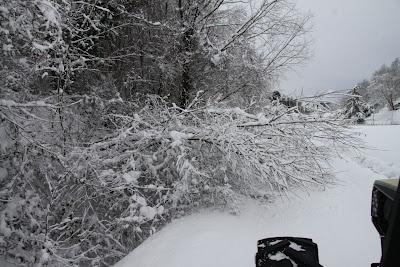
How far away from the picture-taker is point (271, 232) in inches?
203

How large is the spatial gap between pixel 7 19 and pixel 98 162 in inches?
101

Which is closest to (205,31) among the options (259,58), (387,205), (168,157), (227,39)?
(227,39)

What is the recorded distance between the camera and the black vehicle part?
2.33m

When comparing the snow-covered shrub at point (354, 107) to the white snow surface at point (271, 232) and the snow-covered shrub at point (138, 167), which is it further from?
the white snow surface at point (271, 232)

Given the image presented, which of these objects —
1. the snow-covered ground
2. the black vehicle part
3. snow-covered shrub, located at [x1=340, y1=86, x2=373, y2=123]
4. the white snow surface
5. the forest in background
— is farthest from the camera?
the snow-covered ground

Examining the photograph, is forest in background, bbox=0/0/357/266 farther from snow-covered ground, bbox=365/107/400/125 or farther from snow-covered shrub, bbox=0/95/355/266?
snow-covered ground, bbox=365/107/400/125

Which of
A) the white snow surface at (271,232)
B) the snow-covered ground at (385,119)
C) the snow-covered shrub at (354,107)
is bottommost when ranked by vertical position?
the white snow surface at (271,232)

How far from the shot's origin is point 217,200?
6691 millimetres

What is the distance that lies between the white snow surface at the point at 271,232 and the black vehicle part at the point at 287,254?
5.35 feet

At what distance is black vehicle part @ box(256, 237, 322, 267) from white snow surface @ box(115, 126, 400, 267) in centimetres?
163

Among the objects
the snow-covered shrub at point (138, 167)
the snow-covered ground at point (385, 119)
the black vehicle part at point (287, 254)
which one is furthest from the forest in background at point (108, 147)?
the snow-covered ground at point (385, 119)

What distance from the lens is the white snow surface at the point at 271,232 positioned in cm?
427

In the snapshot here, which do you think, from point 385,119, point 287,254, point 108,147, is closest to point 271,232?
point 287,254

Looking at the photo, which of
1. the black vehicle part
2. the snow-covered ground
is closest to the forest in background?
the black vehicle part
